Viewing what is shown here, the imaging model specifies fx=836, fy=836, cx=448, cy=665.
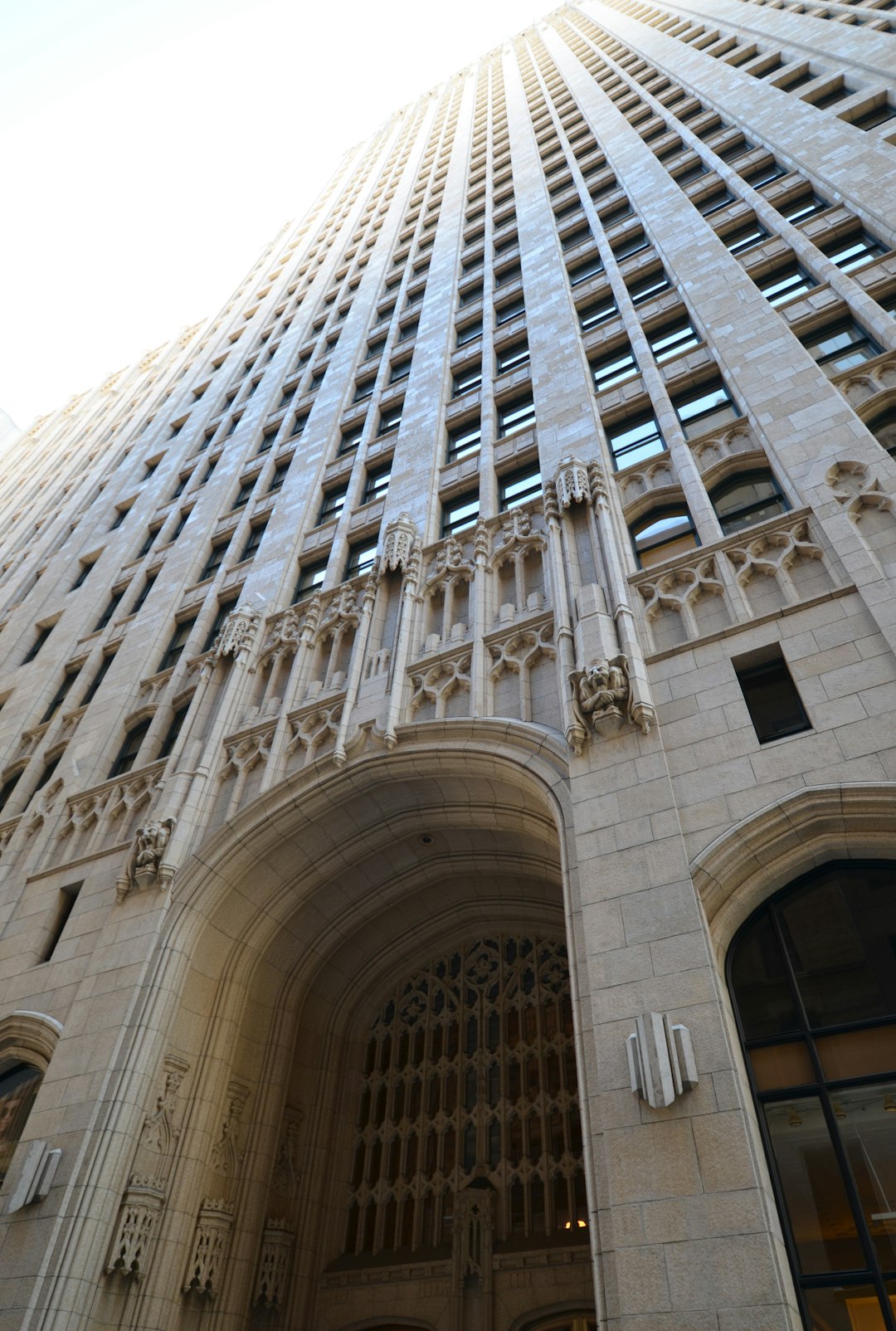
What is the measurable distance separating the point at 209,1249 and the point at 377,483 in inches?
693

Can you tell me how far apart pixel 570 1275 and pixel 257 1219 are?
4961 mm

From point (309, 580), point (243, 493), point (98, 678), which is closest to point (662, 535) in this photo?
point (309, 580)

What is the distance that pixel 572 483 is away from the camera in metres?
15.3

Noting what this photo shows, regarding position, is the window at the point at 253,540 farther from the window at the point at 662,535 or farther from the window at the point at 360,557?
the window at the point at 662,535

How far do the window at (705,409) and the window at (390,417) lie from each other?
1013 centimetres

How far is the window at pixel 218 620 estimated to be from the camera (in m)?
21.1

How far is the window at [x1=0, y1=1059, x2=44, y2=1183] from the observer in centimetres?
1406

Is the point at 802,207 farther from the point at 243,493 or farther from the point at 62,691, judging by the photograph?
the point at 62,691

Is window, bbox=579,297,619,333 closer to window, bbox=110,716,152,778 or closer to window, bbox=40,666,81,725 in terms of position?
window, bbox=110,716,152,778

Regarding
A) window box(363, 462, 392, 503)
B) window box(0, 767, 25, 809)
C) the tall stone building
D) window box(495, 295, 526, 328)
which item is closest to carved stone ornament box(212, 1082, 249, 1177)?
the tall stone building

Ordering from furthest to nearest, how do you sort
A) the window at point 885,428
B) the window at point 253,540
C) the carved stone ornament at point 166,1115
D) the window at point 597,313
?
the window at point 253,540
the window at point 597,313
the window at point 885,428
the carved stone ornament at point 166,1115

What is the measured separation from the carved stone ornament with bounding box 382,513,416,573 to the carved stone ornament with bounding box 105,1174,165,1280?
1127 centimetres

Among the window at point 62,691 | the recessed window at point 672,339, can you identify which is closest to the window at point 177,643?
the window at point 62,691

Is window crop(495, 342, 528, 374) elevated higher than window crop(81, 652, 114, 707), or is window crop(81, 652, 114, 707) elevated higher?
window crop(495, 342, 528, 374)
